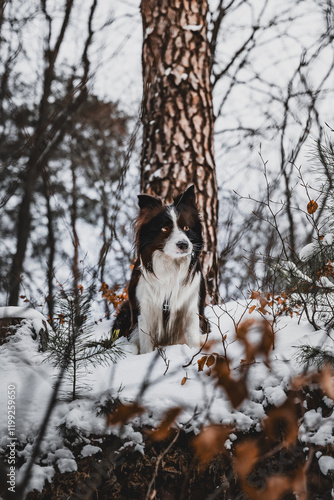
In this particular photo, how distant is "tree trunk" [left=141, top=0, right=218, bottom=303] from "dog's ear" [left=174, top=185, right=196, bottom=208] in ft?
2.12

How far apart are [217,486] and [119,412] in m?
0.59

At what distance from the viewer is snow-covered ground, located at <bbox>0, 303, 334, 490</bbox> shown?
1878mm

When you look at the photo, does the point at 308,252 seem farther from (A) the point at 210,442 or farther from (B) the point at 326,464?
(A) the point at 210,442

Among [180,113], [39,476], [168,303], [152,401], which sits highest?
[180,113]

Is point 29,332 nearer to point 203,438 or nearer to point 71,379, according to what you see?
point 71,379

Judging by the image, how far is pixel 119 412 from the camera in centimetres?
194

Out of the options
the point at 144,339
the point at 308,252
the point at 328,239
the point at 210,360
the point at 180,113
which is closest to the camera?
the point at 210,360

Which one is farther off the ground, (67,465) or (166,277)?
(166,277)

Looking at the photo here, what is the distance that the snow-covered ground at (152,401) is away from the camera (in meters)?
1.88

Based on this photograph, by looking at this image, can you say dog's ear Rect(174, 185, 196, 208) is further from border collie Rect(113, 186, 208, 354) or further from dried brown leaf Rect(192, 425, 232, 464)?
dried brown leaf Rect(192, 425, 232, 464)

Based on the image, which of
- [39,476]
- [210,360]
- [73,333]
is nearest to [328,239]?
[210,360]

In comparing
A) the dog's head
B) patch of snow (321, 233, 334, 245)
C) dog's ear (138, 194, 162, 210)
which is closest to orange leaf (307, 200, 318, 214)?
patch of snow (321, 233, 334, 245)

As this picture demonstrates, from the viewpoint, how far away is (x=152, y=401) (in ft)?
6.75

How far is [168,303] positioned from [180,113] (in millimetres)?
2090
